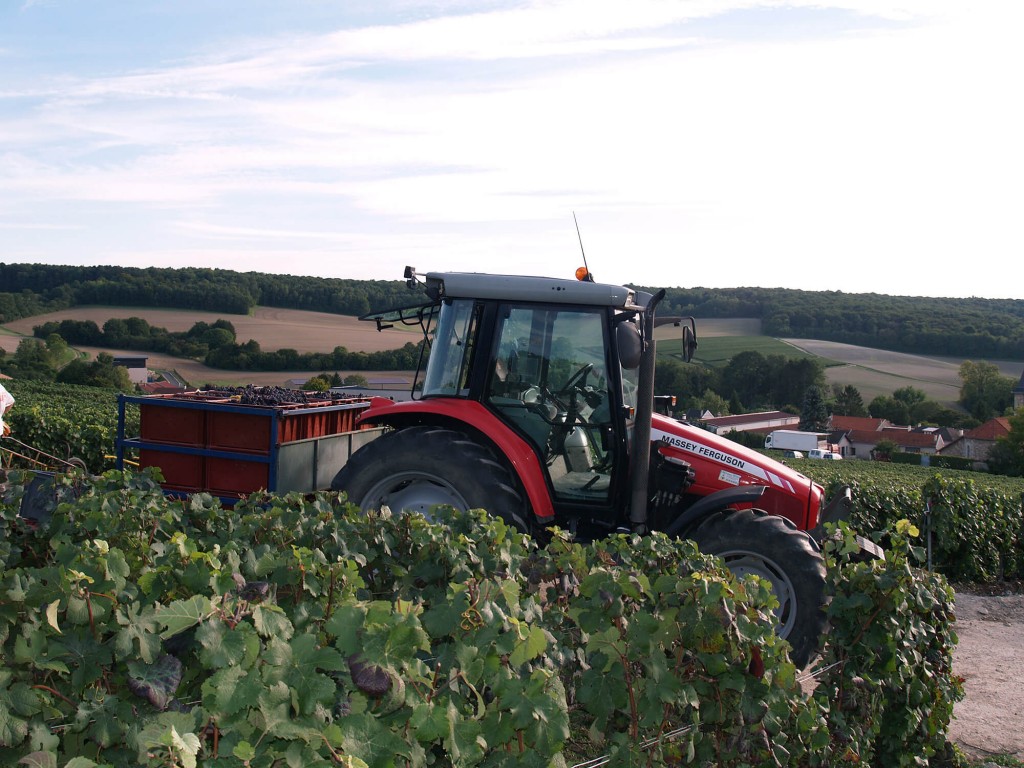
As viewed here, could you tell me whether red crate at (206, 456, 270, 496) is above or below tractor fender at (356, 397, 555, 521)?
below

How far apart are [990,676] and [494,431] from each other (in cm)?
422

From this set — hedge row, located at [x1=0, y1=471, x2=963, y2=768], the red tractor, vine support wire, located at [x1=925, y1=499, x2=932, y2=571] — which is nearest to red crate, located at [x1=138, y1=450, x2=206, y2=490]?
the red tractor

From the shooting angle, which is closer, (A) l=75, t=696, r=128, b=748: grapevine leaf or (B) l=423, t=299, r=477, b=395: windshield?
(A) l=75, t=696, r=128, b=748: grapevine leaf

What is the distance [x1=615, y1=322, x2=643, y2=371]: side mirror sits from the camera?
5.57m

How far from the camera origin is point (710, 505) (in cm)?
561

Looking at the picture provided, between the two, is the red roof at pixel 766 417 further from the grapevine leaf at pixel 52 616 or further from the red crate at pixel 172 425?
the grapevine leaf at pixel 52 616

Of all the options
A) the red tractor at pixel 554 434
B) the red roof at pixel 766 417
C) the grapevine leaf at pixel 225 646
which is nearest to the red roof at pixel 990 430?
the red roof at pixel 766 417

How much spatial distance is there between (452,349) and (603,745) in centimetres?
356

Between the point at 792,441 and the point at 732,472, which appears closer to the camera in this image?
the point at 732,472

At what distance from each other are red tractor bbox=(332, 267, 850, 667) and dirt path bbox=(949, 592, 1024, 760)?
1.55 metres

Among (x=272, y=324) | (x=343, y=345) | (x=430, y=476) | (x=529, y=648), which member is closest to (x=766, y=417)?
(x=343, y=345)

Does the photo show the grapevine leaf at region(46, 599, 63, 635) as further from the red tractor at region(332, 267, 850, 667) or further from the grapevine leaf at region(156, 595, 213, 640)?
the red tractor at region(332, 267, 850, 667)

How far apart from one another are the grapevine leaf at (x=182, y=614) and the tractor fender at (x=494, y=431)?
371 centimetres

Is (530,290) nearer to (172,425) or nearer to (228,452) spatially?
(228,452)
